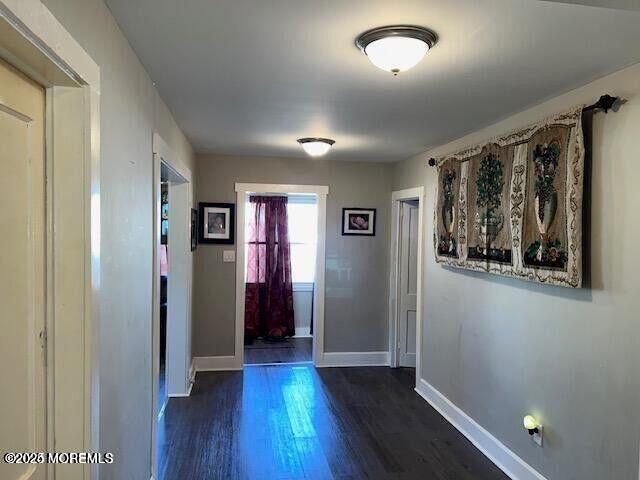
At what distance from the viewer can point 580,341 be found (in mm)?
2299

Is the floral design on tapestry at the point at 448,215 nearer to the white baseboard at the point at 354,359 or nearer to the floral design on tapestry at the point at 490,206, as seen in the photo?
the floral design on tapestry at the point at 490,206

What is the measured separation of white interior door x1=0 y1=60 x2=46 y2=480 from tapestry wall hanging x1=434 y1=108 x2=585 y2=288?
2293mm

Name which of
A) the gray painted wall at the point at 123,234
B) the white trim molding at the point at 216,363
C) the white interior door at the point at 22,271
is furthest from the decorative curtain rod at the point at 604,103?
the white trim molding at the point at 216,363

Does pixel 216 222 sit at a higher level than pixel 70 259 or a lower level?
higher

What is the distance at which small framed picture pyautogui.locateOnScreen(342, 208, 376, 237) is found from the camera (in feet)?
16.4

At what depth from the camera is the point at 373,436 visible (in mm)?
3326

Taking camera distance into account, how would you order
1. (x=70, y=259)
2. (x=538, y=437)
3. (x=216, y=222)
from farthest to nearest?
1. (x=216, y=222)
2. (x=538, y=437)
3. (x=70, y=259)

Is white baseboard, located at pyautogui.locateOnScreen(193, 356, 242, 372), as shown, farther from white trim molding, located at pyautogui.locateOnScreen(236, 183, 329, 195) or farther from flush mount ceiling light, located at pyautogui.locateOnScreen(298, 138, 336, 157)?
flush mount ceiling light, located at pyautogui.locateOnScreen(298, 138, 336, 157)

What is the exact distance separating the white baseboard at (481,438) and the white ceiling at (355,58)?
218 centimetres

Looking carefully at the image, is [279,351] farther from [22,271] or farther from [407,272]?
[22,271]

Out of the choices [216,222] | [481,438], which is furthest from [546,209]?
[216,222]

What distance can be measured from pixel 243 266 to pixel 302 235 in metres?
1.89

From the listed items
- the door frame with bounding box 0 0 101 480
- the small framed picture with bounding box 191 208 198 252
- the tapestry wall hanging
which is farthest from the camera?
the small framed picture with bounding box 191 208 198 252

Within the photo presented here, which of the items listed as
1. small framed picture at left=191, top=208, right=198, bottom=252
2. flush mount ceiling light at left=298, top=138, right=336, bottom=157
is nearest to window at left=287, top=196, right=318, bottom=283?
small framed picture at left=191, top=208, right=198, bottom=252
